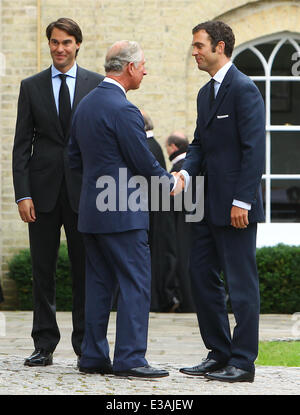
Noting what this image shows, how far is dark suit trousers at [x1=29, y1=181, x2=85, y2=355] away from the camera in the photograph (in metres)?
6.32

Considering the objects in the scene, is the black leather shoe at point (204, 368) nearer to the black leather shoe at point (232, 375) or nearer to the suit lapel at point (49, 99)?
the black leather shoe at point (232, 375)

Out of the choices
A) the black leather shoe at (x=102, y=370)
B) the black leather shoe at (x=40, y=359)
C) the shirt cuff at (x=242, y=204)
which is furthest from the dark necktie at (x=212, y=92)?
the black leather shoe at (x=40, y=359)

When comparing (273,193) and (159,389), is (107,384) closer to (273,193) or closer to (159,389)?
(159,389)

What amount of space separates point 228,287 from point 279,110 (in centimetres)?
621

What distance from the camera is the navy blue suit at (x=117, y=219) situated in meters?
5.73

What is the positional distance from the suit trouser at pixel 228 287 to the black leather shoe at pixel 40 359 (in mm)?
1052

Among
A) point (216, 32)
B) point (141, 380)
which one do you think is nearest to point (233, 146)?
point (216, 32)

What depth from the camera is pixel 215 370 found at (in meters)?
5.95

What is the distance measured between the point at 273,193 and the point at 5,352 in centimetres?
507

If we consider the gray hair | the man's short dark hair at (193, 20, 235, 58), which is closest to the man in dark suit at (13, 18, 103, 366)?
the gray hair

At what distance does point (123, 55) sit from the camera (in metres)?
5.82

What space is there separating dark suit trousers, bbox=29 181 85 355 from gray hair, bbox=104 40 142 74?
881mm

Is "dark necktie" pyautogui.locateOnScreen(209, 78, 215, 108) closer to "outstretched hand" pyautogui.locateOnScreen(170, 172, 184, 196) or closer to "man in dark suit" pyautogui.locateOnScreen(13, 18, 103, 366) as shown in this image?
"outstretched hand" pyautogui.locateOnScreen(170, 172, 184, 196)
